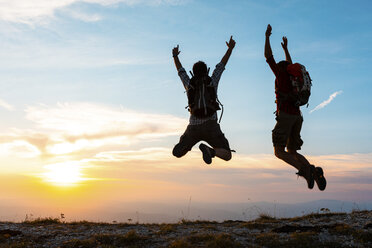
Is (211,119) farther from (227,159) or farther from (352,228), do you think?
(352,228)

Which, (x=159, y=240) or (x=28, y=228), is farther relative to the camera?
(x=28, y=228)

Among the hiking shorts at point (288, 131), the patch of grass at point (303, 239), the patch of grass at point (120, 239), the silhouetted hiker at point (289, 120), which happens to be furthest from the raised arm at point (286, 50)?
the patch of grass at point (120, 239)

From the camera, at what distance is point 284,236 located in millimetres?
10836

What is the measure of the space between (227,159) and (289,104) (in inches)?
92.8

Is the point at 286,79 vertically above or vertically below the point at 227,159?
above

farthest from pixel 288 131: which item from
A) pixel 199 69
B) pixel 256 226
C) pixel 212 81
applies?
pixel 256 226

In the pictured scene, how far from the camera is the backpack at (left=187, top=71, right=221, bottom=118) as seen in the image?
9109mm

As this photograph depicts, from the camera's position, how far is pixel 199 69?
940 cm

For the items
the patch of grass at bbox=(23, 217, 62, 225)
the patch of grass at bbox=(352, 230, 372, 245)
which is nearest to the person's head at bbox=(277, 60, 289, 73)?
the patch of grass at bbox=(352, 230, 372, 245)

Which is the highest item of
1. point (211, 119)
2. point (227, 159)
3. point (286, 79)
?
point (286, 79)

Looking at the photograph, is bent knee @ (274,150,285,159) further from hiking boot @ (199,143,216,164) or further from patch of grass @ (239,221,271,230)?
patch of grass @ (239,221,271,230)

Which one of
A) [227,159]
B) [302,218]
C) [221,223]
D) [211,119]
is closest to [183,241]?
[227,159]

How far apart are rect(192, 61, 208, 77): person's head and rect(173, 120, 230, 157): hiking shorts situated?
1.28m

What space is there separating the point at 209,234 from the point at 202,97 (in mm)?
4447
